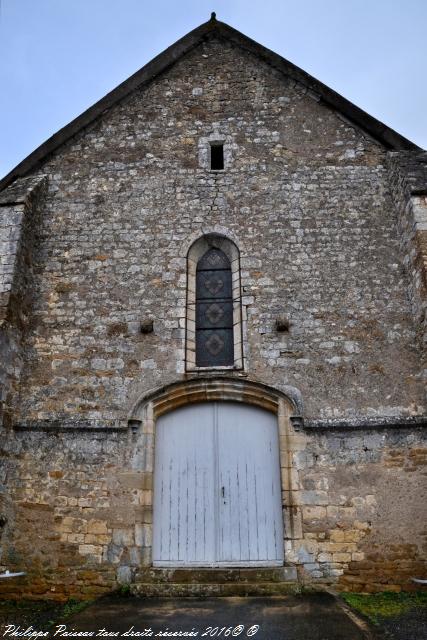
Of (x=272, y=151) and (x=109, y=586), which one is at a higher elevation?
(x=272, y=151)

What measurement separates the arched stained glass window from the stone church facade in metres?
0.03

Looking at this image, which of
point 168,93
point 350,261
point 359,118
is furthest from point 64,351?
point 359,118

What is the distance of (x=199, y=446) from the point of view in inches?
273

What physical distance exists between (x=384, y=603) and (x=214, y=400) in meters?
2.98

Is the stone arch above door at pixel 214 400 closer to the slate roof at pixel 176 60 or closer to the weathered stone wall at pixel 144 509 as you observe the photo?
the weathered stone wall at pixel 144 509

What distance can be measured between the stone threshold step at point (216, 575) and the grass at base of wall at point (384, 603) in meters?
0.69

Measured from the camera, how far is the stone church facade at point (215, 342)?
631cm

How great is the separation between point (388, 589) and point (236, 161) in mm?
6211

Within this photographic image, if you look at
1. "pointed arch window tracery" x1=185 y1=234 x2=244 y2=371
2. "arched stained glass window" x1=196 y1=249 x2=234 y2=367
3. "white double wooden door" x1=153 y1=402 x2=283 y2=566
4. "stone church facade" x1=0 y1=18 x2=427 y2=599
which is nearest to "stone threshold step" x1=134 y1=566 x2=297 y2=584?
"stone church facade" x1=0 y1=18 x2=427 y2=599

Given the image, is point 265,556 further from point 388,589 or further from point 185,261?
point 185,261

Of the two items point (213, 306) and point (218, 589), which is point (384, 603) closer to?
point (218, 589)

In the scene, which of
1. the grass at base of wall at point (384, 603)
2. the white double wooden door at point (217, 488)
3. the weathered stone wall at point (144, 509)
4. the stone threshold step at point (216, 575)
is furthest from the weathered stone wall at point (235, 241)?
the grass at base of wall at point (384, 603)

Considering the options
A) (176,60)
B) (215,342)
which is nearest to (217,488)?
(215,342)

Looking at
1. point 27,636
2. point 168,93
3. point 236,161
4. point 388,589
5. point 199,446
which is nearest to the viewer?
point 27,636
